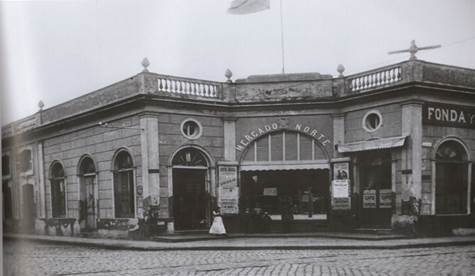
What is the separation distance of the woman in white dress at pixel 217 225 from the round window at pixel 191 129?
1.42ft

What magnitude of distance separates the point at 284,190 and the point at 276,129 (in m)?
0.34

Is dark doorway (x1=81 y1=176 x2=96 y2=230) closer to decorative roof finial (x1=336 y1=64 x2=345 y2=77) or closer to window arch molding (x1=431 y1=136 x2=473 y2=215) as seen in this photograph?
decorative roof finial (x1=336 y1=64 x2=345 y2=77)

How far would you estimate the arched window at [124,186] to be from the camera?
2.62 metres

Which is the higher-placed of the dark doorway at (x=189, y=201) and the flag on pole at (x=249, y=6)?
the flag on pole at (x=249, y=6)

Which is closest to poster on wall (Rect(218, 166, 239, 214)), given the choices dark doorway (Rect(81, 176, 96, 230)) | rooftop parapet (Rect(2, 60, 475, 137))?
rooftop parapet (Rect(2, 60, 475, 137))

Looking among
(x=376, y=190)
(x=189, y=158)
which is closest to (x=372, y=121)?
(x=376, y=190)

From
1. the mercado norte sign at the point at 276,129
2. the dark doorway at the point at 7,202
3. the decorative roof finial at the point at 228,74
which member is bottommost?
the dark doorway at the point at 7,202

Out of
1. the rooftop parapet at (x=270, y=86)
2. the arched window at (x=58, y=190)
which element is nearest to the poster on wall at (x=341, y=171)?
the rooftop parapet at (x=270, y=86)

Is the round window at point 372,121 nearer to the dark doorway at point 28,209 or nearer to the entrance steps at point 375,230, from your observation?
the entrance steps at point 375,230

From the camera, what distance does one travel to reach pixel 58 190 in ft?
8.51

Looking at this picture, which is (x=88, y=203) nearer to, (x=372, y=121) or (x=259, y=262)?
(x=259, y=262)

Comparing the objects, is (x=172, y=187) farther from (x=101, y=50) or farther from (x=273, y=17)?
(x=273, y=17)

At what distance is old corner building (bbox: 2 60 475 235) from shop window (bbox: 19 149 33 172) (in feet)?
0.28

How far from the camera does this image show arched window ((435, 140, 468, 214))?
8.52 feet
